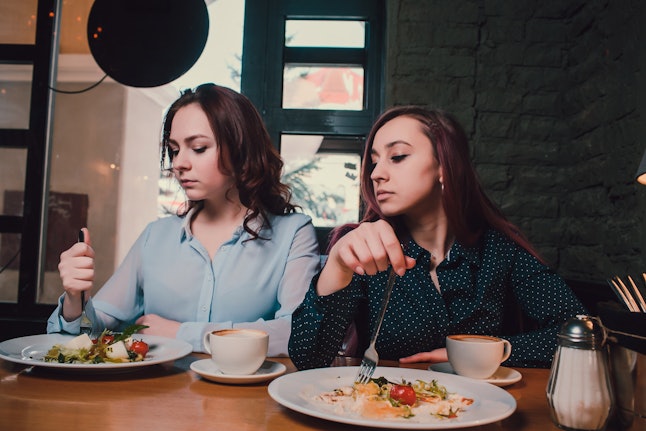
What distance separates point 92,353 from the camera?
3.44ft

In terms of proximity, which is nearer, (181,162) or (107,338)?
(107,338)

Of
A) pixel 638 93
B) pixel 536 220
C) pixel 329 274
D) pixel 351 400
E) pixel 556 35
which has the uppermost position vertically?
pixel 556 35

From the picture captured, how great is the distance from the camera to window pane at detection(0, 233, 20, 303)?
314cm

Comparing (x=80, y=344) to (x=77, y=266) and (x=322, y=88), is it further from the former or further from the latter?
(x=322, y=88)

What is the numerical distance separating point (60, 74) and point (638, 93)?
299 cm

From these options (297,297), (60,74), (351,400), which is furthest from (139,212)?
(351,400)

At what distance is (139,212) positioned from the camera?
349 centimetres

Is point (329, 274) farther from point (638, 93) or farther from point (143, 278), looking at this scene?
point (638, 93)

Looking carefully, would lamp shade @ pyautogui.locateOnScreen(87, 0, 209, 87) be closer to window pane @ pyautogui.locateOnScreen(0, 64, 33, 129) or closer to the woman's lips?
the woman's lips

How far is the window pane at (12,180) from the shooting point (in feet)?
10.4

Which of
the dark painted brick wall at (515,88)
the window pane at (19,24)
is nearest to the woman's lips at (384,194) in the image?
the dark painted brick wall at (515,88)

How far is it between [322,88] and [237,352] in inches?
93.9

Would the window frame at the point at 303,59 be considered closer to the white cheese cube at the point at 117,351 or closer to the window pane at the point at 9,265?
the window pane at the point at 9,265

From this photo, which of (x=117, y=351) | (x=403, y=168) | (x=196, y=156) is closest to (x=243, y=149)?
(x=196, y=156)
